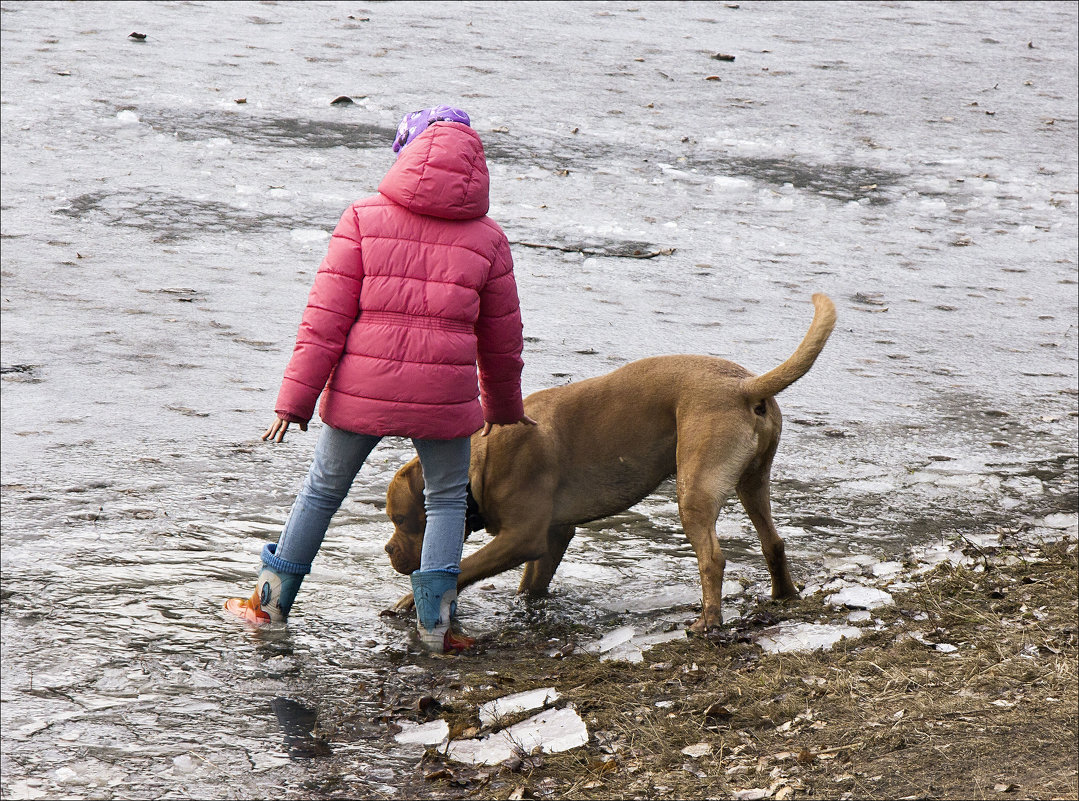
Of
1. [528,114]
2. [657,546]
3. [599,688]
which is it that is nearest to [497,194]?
[528,114]

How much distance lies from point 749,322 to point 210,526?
479 centimetres

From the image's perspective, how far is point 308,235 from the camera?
395 inches

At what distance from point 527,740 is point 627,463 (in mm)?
1621

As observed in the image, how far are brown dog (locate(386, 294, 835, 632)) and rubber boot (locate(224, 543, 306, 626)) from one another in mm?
485

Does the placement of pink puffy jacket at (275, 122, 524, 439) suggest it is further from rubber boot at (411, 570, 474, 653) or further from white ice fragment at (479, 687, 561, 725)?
white ice fragment at (479, 687, 561, 725)

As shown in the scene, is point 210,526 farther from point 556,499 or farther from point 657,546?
point 657,546

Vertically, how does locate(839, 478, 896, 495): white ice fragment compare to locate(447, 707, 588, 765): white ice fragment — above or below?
below

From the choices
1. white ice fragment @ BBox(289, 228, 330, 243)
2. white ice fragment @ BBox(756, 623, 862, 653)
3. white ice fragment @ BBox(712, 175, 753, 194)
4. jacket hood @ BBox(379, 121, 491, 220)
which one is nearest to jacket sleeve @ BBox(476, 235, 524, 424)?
jacket hood @ BBox(379, 121, 491, 220)

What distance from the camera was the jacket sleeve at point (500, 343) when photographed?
456cm

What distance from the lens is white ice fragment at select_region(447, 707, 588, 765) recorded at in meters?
3.70

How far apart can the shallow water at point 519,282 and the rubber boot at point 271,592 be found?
0.12 meters

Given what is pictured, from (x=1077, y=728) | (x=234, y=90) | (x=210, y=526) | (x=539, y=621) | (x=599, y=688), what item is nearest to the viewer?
(x=1077, y=728)

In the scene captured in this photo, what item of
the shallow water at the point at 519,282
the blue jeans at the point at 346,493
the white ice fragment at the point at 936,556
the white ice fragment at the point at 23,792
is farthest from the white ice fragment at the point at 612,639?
the white ice fragment at the point at 23,792

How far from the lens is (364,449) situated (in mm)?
4582
